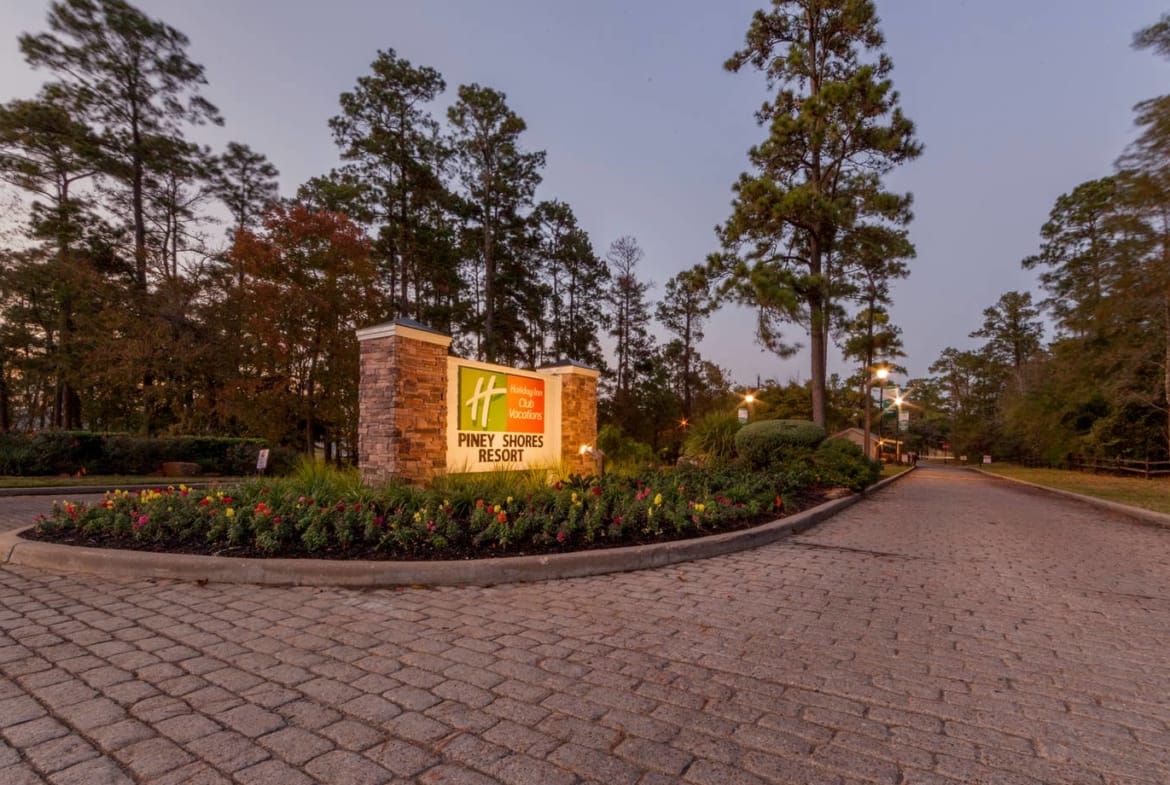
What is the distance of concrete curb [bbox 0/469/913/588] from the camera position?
4117 millimetres

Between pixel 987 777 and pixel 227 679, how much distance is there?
333 centimetres

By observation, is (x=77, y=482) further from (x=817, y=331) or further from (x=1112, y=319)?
(x=1112, y=319)

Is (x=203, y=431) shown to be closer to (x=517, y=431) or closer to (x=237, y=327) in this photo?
(x=237, y=327)

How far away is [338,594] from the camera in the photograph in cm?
389

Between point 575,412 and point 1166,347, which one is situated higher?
point 1166,347

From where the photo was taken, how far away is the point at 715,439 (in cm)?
1250

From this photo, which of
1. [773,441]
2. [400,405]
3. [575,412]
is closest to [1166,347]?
[773,441]

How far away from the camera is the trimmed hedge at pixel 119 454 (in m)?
12.7

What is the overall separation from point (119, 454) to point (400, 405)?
12.9 metres

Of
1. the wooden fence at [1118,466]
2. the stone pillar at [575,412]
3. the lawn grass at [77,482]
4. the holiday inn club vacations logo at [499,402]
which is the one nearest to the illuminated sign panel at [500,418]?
the holiday inn club vacations logo at [499,402]

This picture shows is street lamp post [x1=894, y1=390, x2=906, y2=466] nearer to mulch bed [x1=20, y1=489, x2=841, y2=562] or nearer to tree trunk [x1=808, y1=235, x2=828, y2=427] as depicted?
tree trunk [x1=808, y1=235, x2=828, y2=427]

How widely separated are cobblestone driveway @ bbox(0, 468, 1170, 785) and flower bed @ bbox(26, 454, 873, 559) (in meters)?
0.60

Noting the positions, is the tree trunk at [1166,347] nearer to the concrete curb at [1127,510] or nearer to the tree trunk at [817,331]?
the concrete curb at [1127,510]

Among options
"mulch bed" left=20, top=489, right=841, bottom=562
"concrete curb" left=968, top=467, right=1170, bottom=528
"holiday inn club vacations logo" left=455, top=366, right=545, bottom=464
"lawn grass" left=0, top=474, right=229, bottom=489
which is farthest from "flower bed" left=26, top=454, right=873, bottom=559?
"concrete curb" left=968, top=467, right=1170, bottom=528
